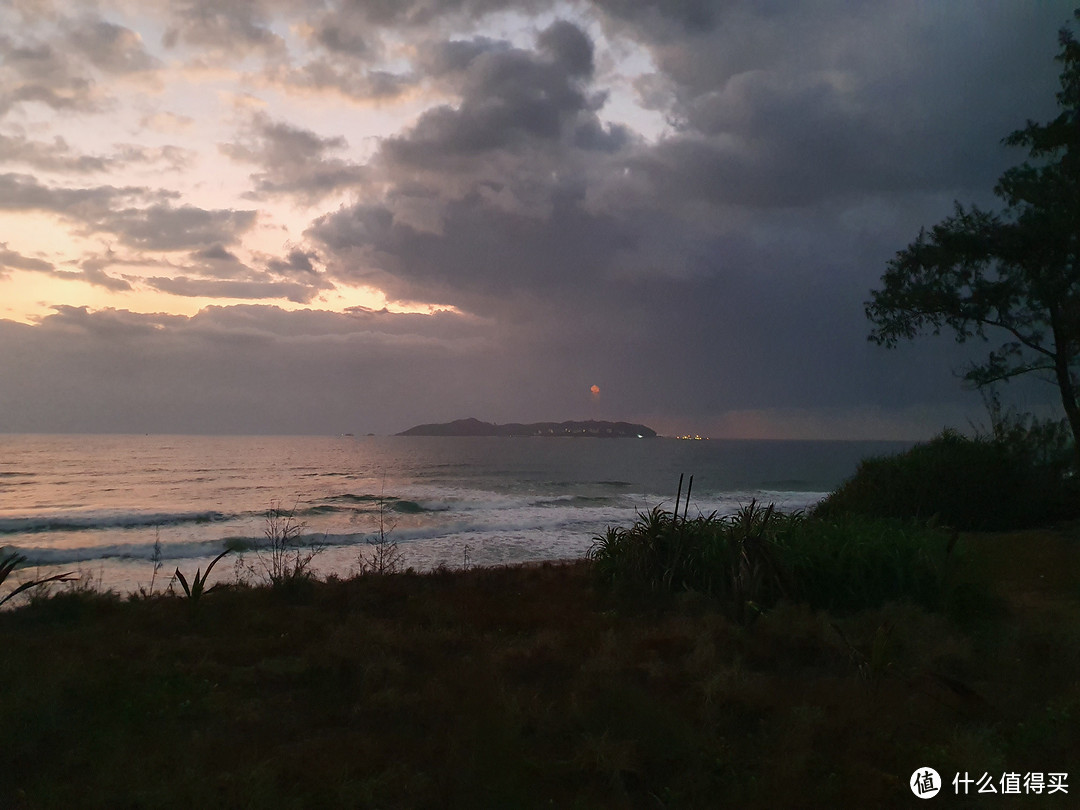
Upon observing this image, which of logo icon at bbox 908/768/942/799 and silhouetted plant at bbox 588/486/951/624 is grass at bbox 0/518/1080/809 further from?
silhouetted plant at bbox 588/486/951/624

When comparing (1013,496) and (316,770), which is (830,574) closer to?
(316,770)

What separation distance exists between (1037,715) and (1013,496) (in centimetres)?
1046

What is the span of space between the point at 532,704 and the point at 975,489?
1232cm

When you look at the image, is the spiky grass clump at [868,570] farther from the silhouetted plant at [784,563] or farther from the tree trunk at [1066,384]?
the tree trunk at [1066,384]

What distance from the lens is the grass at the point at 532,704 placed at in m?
4.25

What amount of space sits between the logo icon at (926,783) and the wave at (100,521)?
28.5 meters

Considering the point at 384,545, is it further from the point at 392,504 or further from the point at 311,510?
the point at 392,504

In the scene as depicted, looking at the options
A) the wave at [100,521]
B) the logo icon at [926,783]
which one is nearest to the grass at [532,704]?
the logo icon at [926,783]

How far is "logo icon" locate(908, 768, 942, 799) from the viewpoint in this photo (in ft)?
13.9

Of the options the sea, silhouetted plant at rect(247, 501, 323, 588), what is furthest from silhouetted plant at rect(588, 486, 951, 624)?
silhouetted plant at rect(247, 501, 323, 588)

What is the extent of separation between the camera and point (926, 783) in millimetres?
4301

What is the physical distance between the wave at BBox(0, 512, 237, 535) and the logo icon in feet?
93.3

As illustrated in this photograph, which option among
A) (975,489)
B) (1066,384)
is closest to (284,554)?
(975,489)

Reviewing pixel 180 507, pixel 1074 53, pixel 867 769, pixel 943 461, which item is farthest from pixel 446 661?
pixel 180 507
